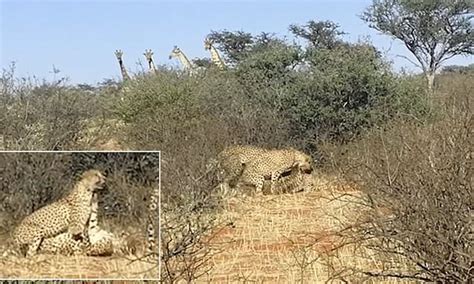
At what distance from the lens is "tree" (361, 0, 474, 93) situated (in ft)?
85.3

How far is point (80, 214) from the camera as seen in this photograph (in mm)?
3201

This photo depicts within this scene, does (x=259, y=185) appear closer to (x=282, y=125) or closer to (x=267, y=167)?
(x=267, y=167)

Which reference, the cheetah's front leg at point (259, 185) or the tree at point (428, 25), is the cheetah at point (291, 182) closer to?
the cheetah's front leg at point (259, 185)

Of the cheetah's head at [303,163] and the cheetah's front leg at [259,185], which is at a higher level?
the cheetah's head at [303,163]

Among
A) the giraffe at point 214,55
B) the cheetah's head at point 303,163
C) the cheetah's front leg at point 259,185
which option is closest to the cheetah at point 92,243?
the cheetah's front leg at point 259,185

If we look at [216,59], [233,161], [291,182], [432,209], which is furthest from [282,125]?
[432,209]

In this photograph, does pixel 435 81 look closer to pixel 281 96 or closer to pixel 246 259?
pixel 281 96

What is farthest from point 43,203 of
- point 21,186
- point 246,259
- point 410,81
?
point 410,81

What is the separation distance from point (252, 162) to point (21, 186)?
10.3m

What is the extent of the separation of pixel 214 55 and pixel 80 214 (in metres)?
19.8

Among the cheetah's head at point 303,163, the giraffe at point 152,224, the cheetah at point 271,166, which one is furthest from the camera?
the cheetah's head at point 303,163

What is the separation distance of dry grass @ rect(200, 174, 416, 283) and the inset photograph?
235 centimetres

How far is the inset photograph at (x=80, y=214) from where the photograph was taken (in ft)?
10.1

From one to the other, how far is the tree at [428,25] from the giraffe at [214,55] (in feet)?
18.7
